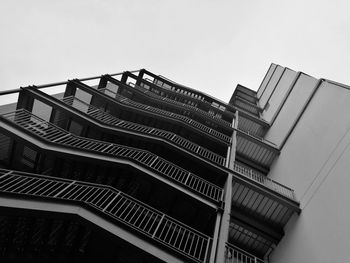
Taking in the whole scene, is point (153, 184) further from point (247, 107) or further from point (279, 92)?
point (247, 107)

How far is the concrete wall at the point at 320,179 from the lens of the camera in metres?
9.52

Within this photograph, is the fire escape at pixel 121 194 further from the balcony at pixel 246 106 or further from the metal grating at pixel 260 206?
the balcony at pixel 246 106

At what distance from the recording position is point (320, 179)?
11914mm

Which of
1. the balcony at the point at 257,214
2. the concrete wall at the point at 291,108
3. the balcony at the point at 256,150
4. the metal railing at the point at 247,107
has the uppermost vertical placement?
the concrete wall at the point at 291,108

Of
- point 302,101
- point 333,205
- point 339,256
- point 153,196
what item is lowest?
point 153,196

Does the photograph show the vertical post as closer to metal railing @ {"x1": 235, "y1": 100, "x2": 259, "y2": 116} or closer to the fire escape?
the fire escape

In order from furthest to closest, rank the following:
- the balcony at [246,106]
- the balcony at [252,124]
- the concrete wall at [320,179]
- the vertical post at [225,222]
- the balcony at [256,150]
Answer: the balcony at [246,106]
the balcony at [252,124]
the balcony at [256,150]
the concrete wall at [320,179]
the vertical post at [225,222]

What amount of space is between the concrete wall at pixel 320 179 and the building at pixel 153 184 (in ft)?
0.22

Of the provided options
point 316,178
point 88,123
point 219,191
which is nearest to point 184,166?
point 219,191

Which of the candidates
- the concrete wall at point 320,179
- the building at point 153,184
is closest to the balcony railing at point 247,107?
the building at point 153,184

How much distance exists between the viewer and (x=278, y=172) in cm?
1627

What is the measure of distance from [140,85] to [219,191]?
45.5 feet

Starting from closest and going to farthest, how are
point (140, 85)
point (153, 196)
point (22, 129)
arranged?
point (22, 129)
point (153, 196)
point (140, 85)

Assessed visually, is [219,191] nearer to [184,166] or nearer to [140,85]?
[184,166]
